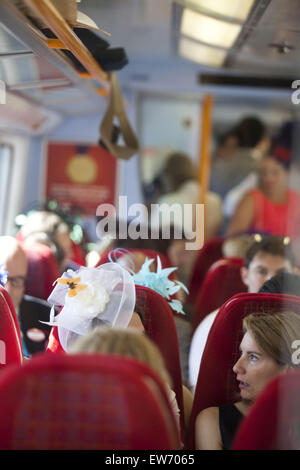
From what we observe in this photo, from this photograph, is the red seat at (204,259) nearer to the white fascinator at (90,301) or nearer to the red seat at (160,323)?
the red seat at (160,323)

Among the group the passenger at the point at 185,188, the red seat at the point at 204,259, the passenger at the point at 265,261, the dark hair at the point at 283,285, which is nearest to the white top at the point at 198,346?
the passenger at the point at 265,261

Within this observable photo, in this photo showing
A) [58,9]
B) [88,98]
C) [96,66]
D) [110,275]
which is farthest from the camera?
[88,98]

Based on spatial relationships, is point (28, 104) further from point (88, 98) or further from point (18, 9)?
point (18, 9)

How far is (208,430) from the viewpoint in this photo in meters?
1.70

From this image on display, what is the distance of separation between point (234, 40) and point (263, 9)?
0.99 m

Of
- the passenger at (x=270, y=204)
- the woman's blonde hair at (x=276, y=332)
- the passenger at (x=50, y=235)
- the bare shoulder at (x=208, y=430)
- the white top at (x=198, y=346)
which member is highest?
the passenger at (x=270, y=204)

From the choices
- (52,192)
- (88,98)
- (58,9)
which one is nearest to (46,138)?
(52,192)

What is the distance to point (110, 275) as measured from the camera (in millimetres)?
1833

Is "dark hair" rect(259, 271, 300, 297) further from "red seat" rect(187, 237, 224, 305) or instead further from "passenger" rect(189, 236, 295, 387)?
"red seat" rect(187, 237, 224, 305)

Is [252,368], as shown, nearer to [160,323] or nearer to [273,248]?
[160,323]

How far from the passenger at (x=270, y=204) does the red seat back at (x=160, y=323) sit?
114 inches

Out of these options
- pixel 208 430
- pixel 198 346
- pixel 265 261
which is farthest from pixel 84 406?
pixel 265 261

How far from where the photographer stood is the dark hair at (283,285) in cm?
197

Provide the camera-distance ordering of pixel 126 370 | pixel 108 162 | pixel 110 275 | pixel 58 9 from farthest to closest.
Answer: pixel 108 162 < pixel 58 9 < pixel 110 275 < pixel 126 370
